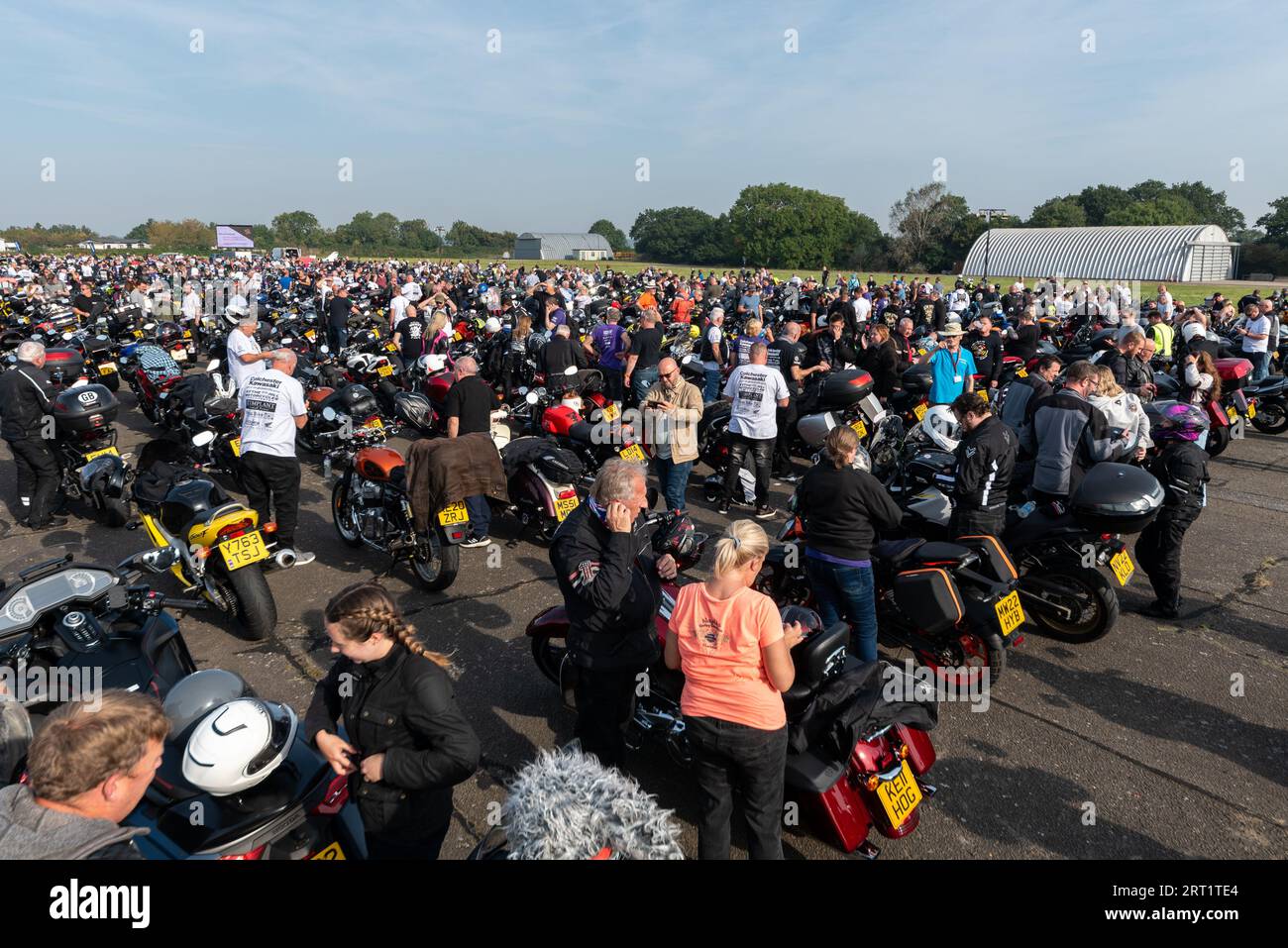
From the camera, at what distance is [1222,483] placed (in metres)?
8.81

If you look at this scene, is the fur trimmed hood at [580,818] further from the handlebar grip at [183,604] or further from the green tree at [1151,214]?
the green tree at [1151,214]

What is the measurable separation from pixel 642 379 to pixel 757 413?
3.74 meters

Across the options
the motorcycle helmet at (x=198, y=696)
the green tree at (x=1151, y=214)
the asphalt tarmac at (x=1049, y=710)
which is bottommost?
the asphalt tarmac at (x=1049, y=710)

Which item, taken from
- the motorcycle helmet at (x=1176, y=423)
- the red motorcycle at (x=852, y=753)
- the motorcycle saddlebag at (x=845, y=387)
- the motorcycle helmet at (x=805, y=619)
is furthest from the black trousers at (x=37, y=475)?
the motorcycle helmet at (x=1176, y=423)

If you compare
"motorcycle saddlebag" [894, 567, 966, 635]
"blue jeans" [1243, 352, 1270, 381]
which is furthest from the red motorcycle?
"blue jeans" [1243, 352, 1270, 381]

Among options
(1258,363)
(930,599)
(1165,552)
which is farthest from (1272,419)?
(930,599)

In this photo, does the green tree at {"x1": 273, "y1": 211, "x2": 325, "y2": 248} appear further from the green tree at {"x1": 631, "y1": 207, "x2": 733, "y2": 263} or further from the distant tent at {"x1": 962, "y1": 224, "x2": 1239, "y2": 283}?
the distant tent at {"x1": 962, "y1": 224, "x2": 1239, "y2": 283}

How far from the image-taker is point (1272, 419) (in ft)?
36.0

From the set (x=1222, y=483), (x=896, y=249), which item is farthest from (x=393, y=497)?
(x=896, y=249)

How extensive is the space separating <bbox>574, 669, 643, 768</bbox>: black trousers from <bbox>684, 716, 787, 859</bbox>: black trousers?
0.61m

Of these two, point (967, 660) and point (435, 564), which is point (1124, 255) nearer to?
point (967, 660)

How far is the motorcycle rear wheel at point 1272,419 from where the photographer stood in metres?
10.9

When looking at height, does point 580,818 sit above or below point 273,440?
below

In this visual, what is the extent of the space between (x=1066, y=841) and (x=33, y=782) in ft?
12.8
